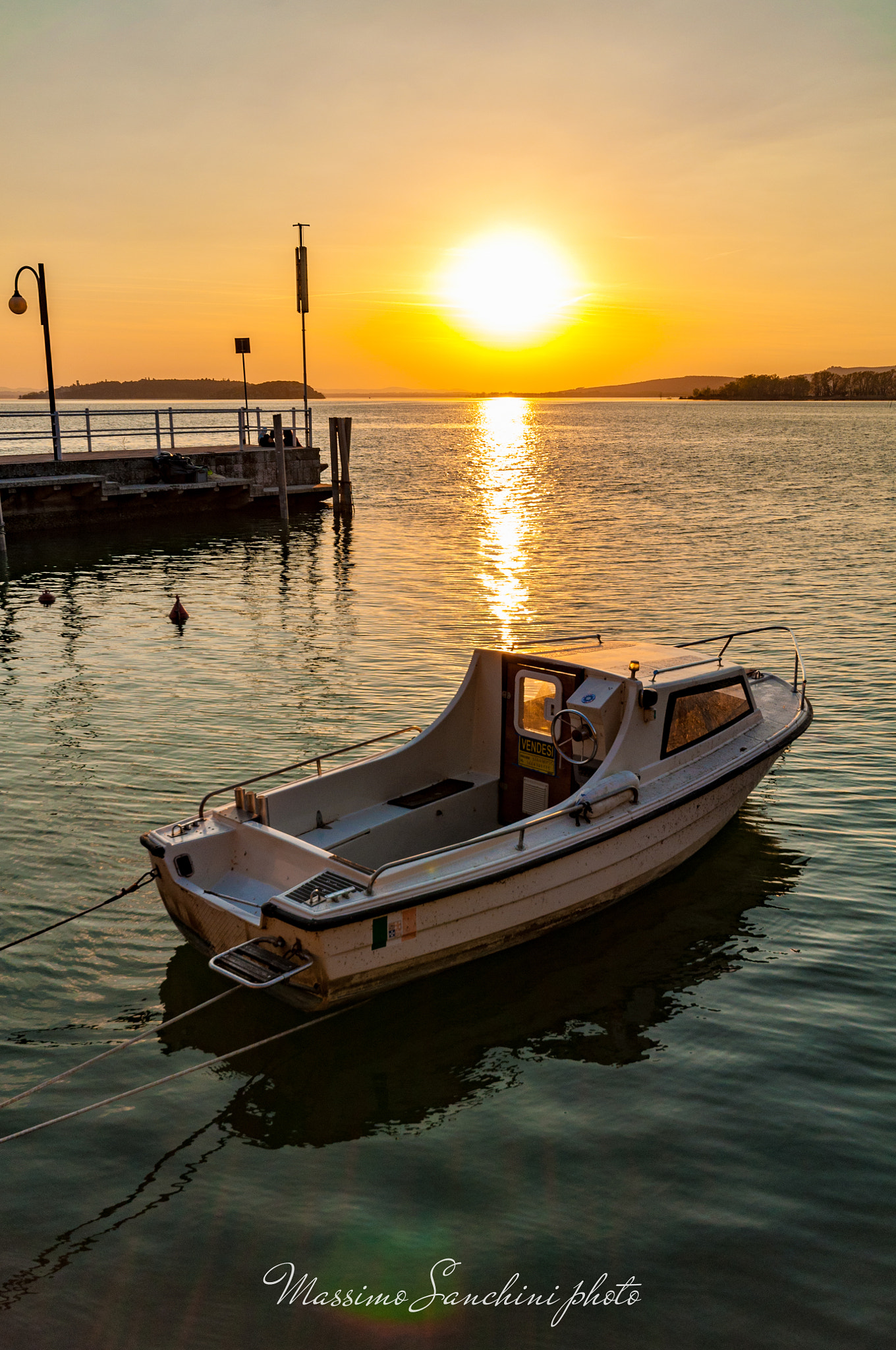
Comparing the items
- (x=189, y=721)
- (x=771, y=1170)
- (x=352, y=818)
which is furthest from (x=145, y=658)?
(x=771, y=1170)

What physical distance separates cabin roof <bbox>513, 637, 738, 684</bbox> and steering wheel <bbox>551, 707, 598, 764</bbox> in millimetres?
508

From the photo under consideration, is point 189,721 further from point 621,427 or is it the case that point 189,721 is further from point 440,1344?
point 621,427

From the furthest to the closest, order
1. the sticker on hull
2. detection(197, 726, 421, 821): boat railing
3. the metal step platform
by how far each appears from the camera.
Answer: detection(197, 726, 421, 821): boat railing → the sticker on hull → the metal step platform

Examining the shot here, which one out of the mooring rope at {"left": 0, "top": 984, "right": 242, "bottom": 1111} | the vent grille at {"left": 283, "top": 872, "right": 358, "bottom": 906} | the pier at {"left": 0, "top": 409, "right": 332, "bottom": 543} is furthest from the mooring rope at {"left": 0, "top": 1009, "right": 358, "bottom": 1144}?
the pier at {"left": 0, "top": 409, "right": 332, "bottom": 543}

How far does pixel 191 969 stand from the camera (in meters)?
8.58

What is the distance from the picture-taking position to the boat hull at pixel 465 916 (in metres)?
7.20

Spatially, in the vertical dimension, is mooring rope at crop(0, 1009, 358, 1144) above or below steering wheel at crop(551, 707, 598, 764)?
below

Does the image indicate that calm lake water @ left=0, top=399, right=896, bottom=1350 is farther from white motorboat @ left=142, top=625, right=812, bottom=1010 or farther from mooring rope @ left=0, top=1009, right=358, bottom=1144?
white motorboat @ left=142, top=625, right=812, bottom=1010

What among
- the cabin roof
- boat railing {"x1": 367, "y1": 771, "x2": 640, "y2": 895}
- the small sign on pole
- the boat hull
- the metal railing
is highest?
the small sign on pole

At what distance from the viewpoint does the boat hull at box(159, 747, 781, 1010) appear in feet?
23.6

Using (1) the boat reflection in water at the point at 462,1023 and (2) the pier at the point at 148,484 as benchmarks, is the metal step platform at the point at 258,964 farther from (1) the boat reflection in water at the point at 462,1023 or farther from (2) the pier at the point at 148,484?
(2) the pier at the point at 148,484

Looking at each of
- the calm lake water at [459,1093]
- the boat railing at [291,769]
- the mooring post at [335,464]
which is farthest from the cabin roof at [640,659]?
the mooring post at [335,464]

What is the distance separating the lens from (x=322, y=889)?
24.0 feet
